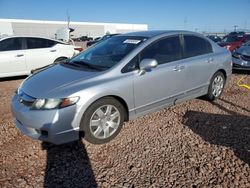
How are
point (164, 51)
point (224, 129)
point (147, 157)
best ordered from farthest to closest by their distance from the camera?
point (164, 51)
point (224, 129)
point (147, 157)

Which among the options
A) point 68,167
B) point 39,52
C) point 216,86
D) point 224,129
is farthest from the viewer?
point 39,52

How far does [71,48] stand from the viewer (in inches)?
322

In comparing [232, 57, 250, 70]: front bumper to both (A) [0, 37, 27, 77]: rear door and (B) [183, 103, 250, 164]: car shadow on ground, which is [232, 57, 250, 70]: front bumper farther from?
(A) [0, 37, 27, 77]: rear door

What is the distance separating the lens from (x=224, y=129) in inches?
145

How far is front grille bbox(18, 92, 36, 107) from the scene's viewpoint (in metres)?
3.01

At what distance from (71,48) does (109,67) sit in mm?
5222

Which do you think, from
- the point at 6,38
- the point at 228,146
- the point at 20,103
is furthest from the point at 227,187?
the point at 6,38

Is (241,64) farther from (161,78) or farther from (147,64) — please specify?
(147,64)

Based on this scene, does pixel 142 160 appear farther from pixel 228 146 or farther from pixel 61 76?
pixel 61 76

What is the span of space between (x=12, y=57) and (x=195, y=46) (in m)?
5.43

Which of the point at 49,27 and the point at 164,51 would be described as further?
the point at 49,27

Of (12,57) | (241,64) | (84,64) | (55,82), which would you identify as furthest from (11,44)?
(241,64)

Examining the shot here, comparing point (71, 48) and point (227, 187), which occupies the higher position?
point (71, 48)

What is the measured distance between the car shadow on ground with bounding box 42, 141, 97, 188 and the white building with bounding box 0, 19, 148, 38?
56.4 metres
